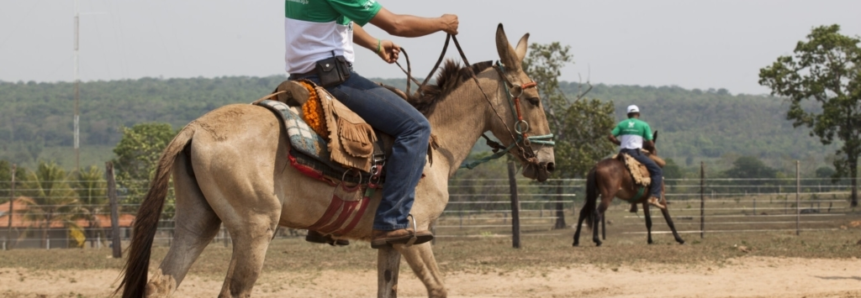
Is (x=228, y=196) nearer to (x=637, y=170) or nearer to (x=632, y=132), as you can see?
(x=637, y=170)

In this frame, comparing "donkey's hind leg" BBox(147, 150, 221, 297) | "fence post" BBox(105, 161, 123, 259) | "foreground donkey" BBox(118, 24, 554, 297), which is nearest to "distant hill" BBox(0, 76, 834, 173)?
"fence post" BBox(105, 161, 123, 259)

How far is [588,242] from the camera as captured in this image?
18.3 metres

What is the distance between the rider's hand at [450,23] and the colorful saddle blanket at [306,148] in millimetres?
1279

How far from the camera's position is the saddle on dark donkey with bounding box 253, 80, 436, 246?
4855 mm

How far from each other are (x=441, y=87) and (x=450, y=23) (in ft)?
2.03

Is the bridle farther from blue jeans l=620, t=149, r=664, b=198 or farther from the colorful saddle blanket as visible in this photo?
blue jeans l=620, t=149, r=664, b=198

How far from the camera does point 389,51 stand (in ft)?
20.9

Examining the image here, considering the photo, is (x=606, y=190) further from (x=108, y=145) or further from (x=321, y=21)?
(x=108, y=145)

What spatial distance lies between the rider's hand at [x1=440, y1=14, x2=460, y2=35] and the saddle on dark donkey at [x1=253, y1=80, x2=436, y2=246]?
91cm

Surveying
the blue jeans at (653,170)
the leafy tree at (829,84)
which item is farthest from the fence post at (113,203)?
the leafy tree at (829,84)

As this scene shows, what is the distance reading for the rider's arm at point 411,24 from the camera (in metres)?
5.31

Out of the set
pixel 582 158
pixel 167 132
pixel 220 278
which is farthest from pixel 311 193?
pixel 167 132

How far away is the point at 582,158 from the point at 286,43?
90.3 ft

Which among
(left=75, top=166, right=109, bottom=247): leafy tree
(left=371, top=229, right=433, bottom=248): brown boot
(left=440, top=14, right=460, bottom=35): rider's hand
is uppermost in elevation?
(left=440, top=14, right=460, bottom=35): rider's hand
